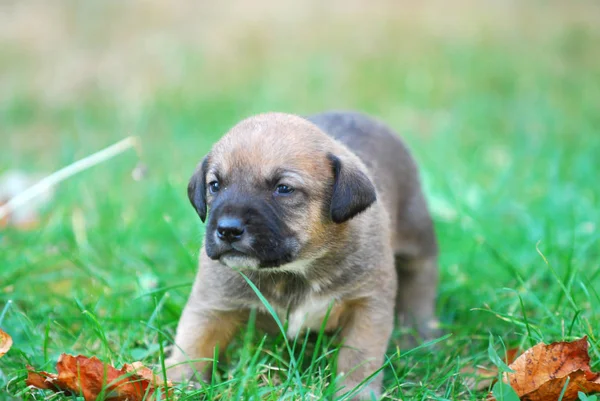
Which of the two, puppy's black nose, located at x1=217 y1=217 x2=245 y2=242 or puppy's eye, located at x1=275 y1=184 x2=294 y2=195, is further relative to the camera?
puppy's eye, located at x1=275 y1=184 x2=294 y2=195

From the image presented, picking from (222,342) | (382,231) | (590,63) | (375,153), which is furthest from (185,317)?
(590,63)

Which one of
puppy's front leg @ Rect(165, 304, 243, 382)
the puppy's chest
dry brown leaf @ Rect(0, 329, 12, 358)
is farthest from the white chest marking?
dry brown leaf @ Rect(0, 329, 12, 358)

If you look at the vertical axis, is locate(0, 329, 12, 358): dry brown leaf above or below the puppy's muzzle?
below

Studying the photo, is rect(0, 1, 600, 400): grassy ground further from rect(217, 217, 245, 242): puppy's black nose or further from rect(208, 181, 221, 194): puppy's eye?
rect(208, 181, 221, 194): puppy's eye

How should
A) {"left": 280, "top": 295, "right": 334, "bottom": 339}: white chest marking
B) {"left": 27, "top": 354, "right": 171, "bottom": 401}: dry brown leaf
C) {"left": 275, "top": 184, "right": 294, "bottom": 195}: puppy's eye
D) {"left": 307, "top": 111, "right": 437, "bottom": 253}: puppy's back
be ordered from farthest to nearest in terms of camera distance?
{"left": 307, "top": 111, "right": 437, "bottom": 253}: puppy's back
{"left": 280, "top": 295, "right": 334, "bottom": 339}: white chest marking
{"left": 275, "top": 184, "right": 294, "bottom": 195}: puppy's eye
{"left": 27, "top": 354, "right": 171, "bottom": 401}: dry brown leaf

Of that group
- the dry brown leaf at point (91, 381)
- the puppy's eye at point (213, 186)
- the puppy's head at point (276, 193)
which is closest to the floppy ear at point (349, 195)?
the puppy's head at point (276, 193)

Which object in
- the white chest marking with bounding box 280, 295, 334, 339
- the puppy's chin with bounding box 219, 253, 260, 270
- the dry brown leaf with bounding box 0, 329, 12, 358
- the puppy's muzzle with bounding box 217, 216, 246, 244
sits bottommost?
the white chest marking with bounding box 280, 295, 334, 339

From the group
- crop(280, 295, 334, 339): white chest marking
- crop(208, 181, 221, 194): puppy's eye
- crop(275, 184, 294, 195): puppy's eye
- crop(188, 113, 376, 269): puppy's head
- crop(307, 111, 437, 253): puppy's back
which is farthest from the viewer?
crop(307, 111, 437, 253): puppy's back

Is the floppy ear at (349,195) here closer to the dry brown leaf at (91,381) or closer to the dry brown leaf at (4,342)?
the dry brown leaf at (91,381)

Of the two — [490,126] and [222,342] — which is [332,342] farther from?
[490,126]
